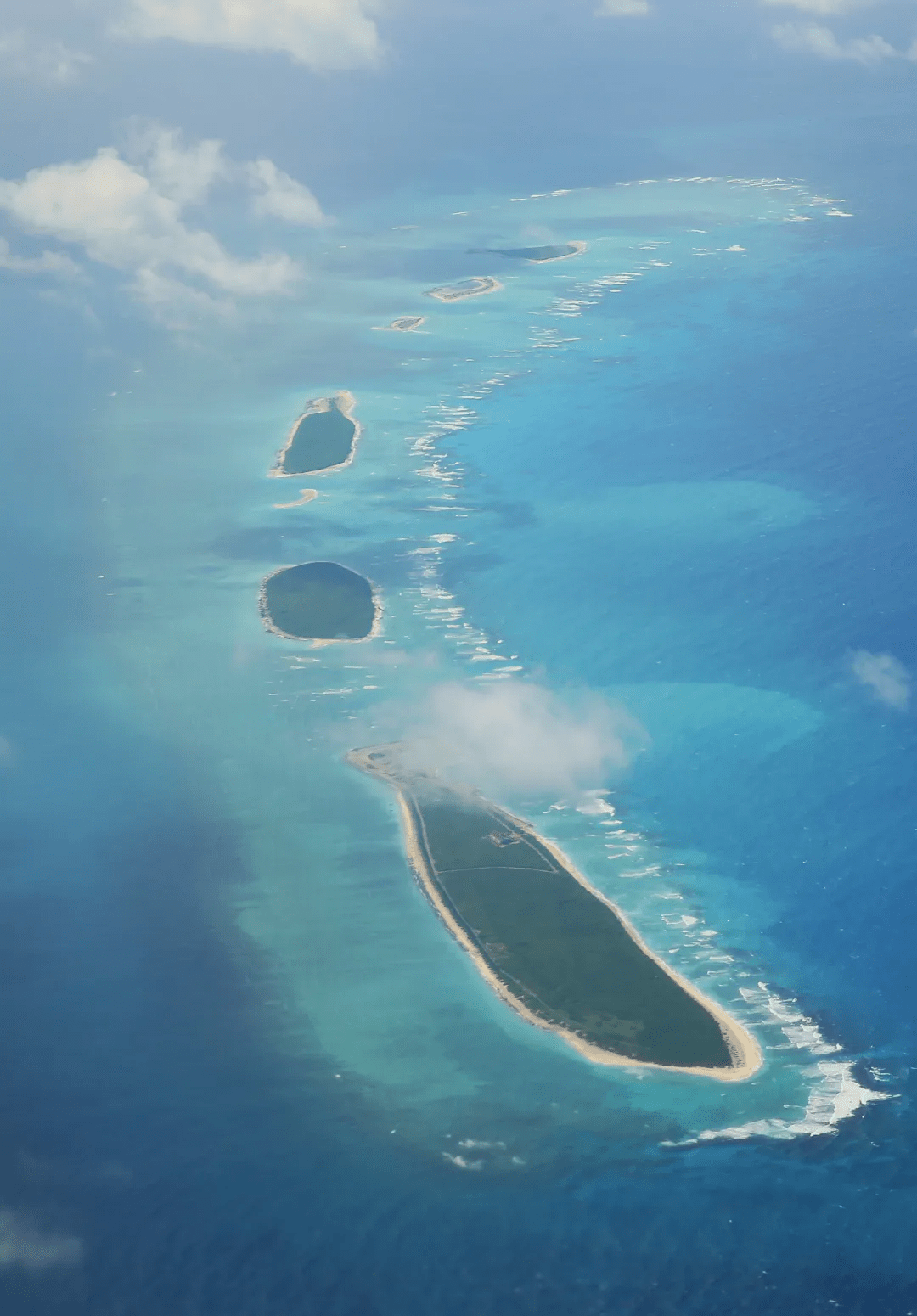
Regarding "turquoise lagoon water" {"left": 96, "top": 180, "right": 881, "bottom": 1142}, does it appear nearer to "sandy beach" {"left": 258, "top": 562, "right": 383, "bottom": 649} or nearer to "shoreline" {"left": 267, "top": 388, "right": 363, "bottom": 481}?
"sandy beach" {"left": 258, "top": 562, "right": 383, "bottom": 649}

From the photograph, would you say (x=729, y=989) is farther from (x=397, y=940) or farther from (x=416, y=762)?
(x=416, y=762)

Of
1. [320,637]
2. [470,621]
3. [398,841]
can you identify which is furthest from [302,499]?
[398,841]

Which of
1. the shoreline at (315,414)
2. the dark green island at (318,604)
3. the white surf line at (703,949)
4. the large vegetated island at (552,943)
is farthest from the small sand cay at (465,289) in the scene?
the large vegetated island at (552,943)

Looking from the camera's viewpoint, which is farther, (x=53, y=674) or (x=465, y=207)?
(x=465, y=207)

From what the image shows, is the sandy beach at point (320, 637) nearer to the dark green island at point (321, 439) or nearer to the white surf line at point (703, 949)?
the white surf line at point (703, 949)

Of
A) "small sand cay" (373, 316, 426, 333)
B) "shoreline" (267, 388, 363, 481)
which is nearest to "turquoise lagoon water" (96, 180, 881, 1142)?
"small sand cay" (373, 316, 426, 333)

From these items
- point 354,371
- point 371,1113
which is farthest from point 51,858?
point 354,371

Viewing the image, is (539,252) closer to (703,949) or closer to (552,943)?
(552,943)

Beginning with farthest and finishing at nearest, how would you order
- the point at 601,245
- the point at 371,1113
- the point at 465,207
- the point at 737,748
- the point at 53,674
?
the point at 465,207 → the point at 601,245 → the point at 53,674 → the point at 737,748 → the point at 371,1113
